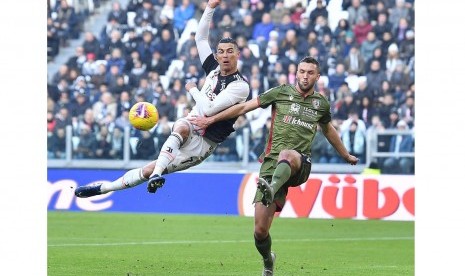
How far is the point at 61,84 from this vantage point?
23.4 meters

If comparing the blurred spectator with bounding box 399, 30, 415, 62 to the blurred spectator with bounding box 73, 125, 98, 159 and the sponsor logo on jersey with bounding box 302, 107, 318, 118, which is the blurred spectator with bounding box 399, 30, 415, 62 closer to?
the blurred spectator with bounding box 73, 125, 98, 159

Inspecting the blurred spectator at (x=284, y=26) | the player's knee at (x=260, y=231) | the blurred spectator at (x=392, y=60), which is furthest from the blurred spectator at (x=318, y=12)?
the player's knee at (x=260, y=231)

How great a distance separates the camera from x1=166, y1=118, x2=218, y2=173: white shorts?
1136 cm

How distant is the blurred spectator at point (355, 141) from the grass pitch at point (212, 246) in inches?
55.7

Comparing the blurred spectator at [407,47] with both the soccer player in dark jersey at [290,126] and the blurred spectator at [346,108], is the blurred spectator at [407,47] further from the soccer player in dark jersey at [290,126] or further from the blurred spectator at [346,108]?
the soccer player in dark jersey at [290,126]

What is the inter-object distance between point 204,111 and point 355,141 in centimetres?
980

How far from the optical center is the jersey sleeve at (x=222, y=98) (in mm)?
10742

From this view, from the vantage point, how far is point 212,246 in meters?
15.3

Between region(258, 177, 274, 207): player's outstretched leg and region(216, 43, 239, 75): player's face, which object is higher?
region(216, 43, 239, 75): player's face

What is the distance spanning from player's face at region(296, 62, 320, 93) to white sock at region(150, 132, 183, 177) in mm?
1727

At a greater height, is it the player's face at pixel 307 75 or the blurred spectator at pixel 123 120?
the player's face at pixel 307 75

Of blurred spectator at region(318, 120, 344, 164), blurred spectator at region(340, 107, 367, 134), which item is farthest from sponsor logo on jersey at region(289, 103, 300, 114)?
blurred spectator at region(318, 120, 344, 164)
